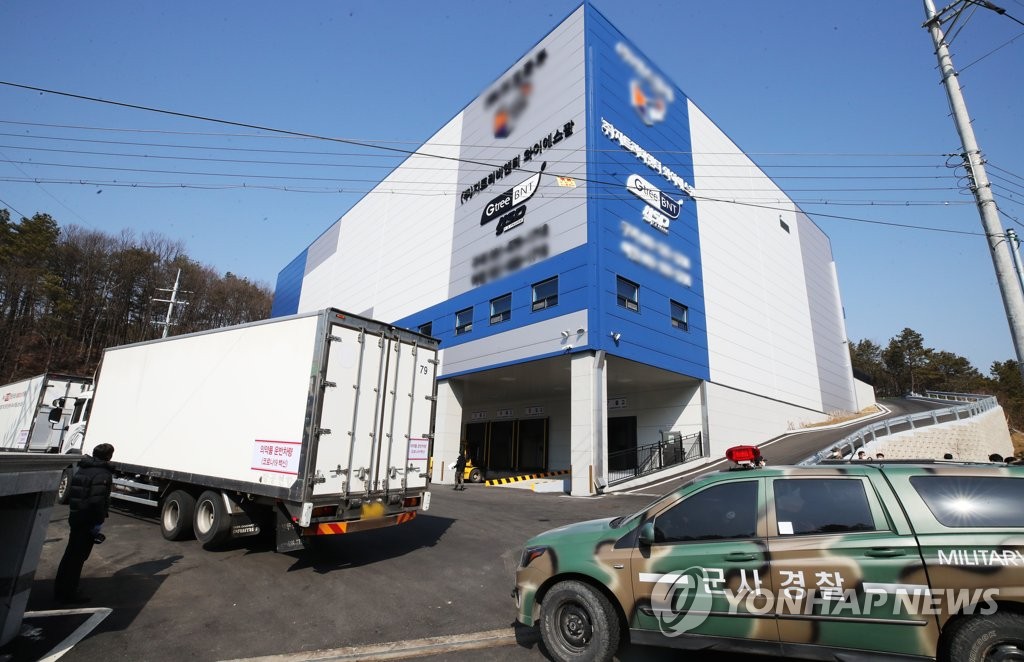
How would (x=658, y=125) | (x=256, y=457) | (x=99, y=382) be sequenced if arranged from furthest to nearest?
(x=658, y=125), (x=99, y=382), (x=256, y=457)

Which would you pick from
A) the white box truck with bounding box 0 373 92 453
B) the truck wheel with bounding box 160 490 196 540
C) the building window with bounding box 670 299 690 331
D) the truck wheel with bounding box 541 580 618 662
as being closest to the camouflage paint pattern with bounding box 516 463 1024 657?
the truck wheel with bounding box 541 580 618 662

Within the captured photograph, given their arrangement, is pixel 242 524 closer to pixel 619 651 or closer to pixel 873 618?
pixel 619 651

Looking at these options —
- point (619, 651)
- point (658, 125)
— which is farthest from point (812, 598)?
point (658, 125)

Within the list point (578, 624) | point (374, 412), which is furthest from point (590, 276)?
point (578, 624)

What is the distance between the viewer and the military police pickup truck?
9.99ft

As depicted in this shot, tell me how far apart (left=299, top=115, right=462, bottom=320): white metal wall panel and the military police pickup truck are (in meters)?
22.6

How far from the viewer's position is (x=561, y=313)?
19094 millimetres

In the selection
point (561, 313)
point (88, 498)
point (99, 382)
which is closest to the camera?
point (88, 498)

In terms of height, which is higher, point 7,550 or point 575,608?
point 7,550

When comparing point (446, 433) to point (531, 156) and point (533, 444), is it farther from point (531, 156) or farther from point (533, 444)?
point (531, 156)

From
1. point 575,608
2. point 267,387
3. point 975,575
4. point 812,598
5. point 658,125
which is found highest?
point 658,125

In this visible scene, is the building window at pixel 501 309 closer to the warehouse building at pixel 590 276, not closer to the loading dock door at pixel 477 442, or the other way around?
the warehouse building at pixel 590 276

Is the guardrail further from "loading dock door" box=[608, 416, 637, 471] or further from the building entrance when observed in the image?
the building entrance

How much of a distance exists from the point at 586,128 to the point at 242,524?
1791 centimetres
